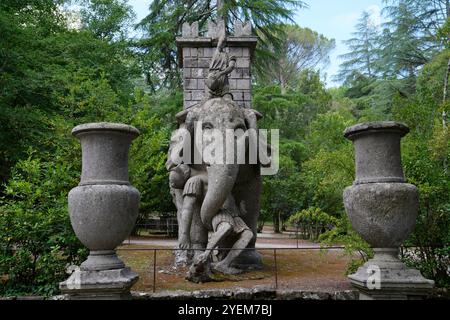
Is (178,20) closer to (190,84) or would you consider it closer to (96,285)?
(190,84)

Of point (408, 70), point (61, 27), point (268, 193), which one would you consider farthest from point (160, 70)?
point (408, 70)

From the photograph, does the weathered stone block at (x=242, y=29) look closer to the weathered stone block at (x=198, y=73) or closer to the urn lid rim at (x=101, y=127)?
the weathered stone block at (x=198, y=73)

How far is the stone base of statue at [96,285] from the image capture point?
157 inches

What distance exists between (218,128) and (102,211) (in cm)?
261

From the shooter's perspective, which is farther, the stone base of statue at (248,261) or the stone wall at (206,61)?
the stone wall at (206,61)

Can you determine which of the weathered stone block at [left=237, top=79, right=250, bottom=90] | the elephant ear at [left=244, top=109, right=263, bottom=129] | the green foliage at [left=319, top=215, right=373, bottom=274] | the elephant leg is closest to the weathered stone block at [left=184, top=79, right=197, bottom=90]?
the weathered stone block at [left=237, top=79, right=250, bottom=90]

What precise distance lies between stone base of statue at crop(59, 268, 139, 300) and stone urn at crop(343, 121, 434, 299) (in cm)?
247

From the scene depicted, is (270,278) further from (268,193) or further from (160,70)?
(160,70)

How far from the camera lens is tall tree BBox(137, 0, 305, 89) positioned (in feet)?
52.4

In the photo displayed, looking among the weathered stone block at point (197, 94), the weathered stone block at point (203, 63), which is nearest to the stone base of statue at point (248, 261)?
the weathered stone block at point (197, 94)

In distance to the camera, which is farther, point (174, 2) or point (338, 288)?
point (174, 2)

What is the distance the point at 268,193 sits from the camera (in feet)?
57.7

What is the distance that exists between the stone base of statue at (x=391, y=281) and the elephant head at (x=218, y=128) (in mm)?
2348
